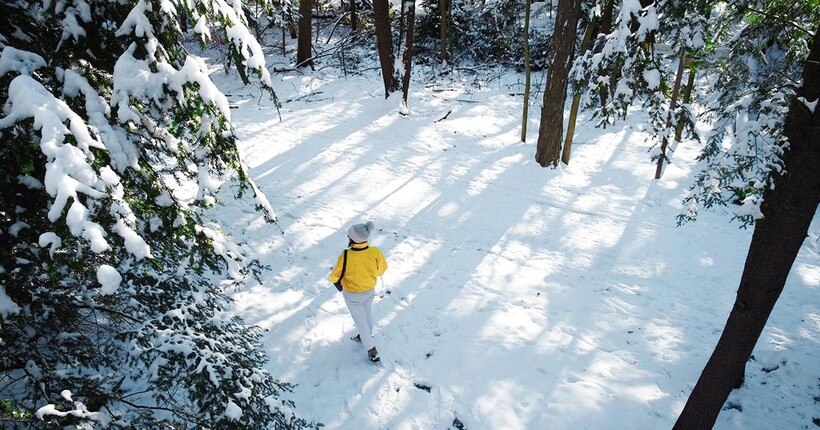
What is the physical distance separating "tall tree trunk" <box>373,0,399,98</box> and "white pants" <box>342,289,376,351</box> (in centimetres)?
1164

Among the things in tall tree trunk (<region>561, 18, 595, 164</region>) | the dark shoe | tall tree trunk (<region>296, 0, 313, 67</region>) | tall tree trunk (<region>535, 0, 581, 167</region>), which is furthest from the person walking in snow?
tall tree trunk (<region>296, 0, 313, 67</region>)

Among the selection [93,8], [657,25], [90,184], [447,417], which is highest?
[93,8]

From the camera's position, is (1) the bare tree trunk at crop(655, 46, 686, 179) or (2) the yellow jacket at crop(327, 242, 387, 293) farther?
(1) the bare tree trunk at crop(655, 46, 686, 179)

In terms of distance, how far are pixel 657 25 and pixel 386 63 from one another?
1154cm

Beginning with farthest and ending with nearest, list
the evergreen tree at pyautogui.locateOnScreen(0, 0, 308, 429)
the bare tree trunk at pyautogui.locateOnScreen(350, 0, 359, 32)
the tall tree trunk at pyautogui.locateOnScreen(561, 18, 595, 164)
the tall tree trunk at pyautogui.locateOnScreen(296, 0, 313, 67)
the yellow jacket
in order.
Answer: the bare tree trunk at pyautogui.locateOnScreen(350, 0, 359, 32)
the tall tree trunk at pyautogui.locateOnScreen(296, 0, 313, 67)
the tall tree trunk at pyautogui.locateOnScreen(561, 18, 595, 164)
the yellow jacket
the evergreen tree at pyautogui.locateOnScreen(0, 0, 308, 429)

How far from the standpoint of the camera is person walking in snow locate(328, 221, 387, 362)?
5.50 meters

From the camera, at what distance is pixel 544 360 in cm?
656

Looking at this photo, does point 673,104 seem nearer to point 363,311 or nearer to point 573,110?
point 573,110

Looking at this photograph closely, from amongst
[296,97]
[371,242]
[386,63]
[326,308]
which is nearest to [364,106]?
[386,63]

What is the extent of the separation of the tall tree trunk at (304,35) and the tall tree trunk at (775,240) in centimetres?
1697

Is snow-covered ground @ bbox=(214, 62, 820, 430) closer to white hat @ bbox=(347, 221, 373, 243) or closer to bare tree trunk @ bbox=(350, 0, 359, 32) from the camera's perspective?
white hat @ bbox=(347, 221, 373, 243)

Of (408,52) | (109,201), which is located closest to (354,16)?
(408,52)

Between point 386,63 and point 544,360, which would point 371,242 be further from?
point 386,63

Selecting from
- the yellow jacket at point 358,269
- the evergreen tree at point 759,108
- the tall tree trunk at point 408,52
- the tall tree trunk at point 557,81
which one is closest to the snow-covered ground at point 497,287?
the tall tree trunk at point 557,81
